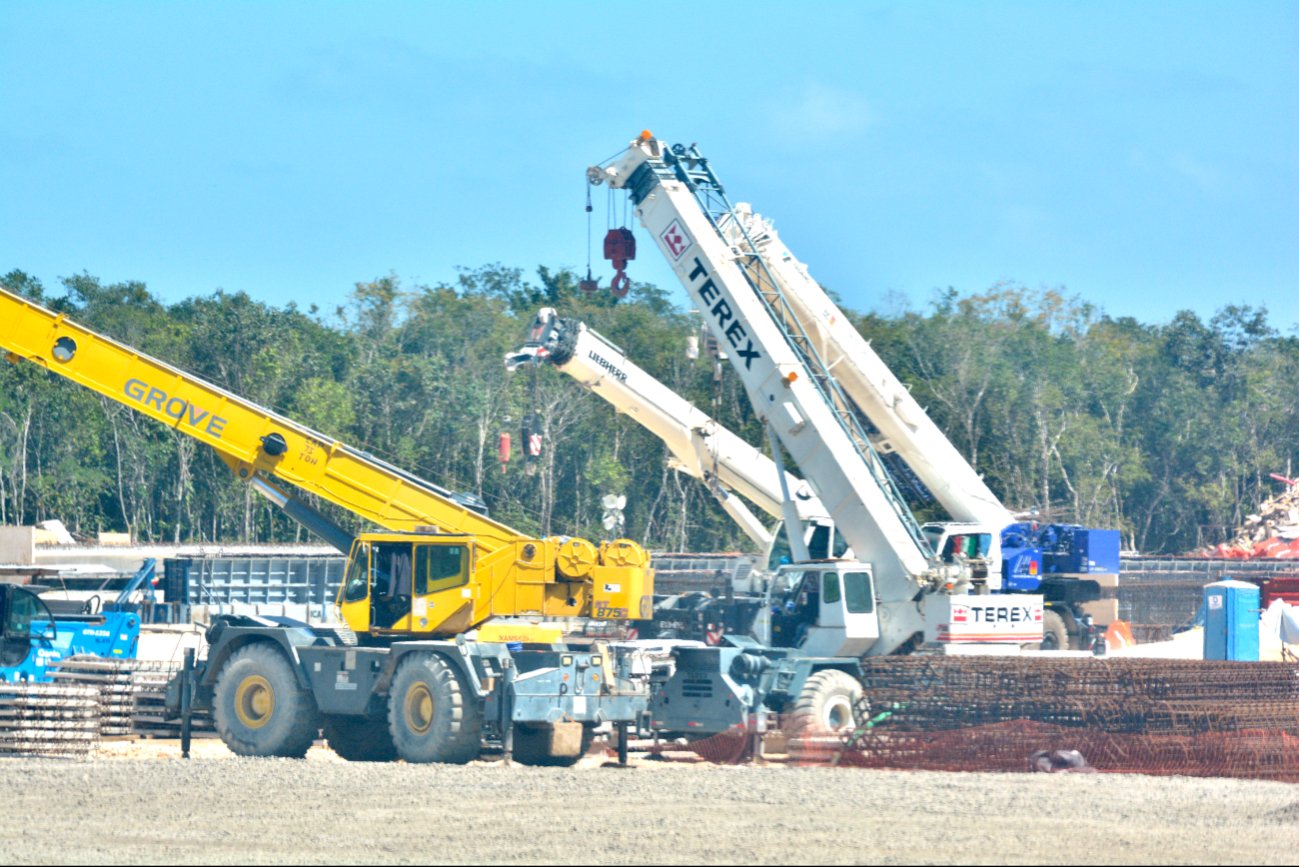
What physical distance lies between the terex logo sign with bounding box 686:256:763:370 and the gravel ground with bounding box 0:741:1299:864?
8.77 metres

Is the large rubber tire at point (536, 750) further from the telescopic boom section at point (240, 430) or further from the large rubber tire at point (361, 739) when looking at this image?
the telescopic boom section at point (240, 430)

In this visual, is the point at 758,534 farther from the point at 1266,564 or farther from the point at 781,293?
the point at 1266,564

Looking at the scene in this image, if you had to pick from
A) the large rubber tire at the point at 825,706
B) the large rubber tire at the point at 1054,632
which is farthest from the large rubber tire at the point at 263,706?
the large rubber tire at the point at 1054,632

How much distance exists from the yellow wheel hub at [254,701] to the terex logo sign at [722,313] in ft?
30.5

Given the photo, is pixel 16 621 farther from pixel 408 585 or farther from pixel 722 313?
pixel 722 313

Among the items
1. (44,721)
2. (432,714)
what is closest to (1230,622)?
(432,714)

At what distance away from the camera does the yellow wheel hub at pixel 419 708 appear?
21656 millimetres

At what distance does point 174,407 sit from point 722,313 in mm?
8505

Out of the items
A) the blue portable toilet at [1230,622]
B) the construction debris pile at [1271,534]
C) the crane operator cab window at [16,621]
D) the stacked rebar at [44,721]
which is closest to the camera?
the stacked rebar at [44,721]

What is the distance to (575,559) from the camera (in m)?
23.4

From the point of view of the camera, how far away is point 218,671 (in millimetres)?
23375

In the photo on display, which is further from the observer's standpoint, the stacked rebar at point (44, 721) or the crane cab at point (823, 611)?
the crane cab at point (823, 611)

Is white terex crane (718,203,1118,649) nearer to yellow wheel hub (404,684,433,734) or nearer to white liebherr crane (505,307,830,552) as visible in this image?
white liebherr crane (505,307,830,552)

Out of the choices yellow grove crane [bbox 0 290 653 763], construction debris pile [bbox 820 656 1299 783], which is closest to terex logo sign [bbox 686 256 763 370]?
yellow grove crane [bbox 0 290 653 763]
